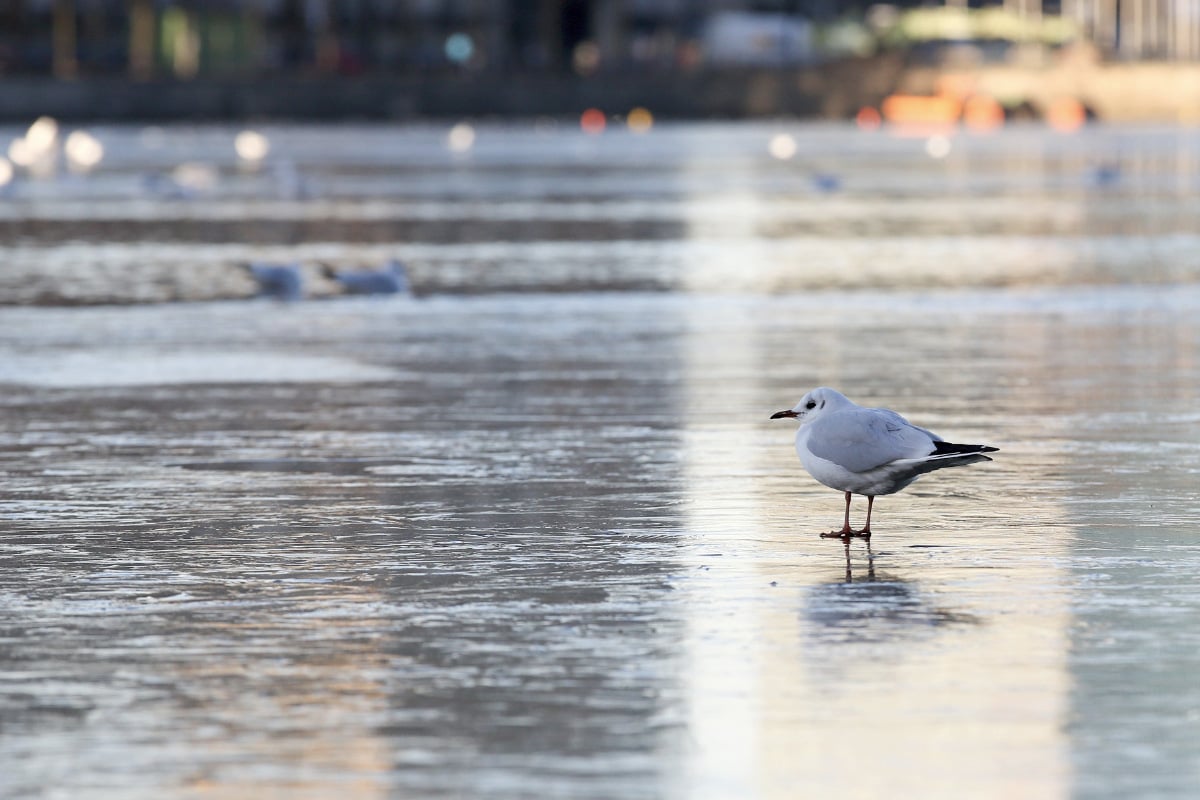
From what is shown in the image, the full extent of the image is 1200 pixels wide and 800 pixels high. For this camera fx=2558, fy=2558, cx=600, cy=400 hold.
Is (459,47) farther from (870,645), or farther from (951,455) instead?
(870,645)

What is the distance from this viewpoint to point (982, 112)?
128 meters

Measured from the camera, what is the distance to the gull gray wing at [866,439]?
398 inches

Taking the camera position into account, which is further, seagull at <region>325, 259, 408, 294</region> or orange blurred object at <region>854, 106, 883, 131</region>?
orange blurred object at <region>854, 106, 883, 131</region>

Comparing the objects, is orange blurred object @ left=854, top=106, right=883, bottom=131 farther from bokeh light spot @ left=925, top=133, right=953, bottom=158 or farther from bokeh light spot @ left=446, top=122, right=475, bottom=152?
bokeh light spot @ left=446, top=122, right=475, bottom=152

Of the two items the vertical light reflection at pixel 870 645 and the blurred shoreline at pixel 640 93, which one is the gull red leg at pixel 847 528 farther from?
the blurred shoreline at pixel 640 93

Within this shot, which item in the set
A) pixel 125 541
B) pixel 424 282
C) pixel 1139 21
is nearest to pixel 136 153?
pixel 424 282

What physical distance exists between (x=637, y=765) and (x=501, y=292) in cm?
1938

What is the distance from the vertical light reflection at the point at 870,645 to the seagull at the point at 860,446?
1.08 feet

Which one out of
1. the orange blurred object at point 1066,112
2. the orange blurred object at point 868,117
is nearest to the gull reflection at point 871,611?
the orange blurred object at point 868,117

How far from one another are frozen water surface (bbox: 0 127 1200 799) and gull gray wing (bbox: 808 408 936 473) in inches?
17.4

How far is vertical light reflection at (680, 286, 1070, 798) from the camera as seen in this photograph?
6.91 meters

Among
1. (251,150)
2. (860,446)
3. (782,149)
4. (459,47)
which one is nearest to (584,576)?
(860,446)

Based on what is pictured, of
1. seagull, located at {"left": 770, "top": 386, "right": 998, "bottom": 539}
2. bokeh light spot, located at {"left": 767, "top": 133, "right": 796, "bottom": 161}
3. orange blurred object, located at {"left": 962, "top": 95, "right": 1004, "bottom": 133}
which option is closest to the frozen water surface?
seagull, located at {"left": 770, "top": 386, "right": 998, "bottom": 539}

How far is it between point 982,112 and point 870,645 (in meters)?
122
